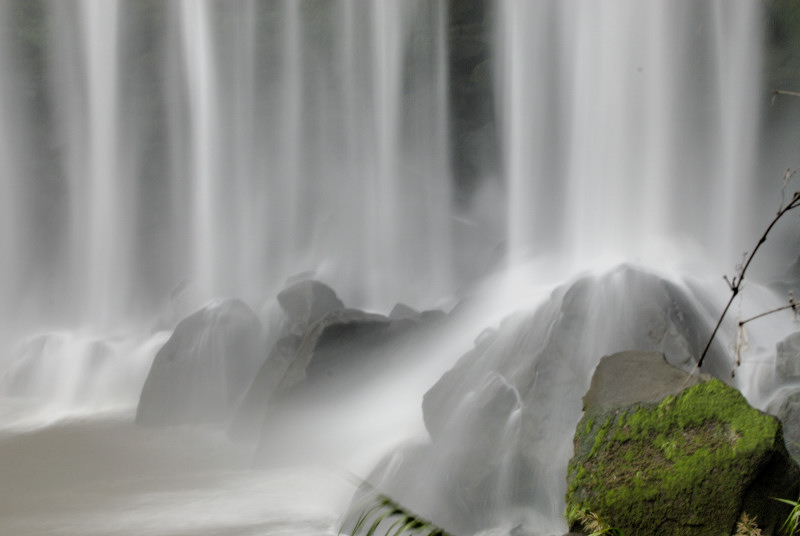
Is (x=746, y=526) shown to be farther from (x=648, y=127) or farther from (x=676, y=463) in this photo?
(x=648, y=127)

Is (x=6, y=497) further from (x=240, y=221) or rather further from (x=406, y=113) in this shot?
(x=406, y=113)

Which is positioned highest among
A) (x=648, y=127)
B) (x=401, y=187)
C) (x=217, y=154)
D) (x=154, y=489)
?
(x=217, y=154)

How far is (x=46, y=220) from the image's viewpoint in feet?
67.7

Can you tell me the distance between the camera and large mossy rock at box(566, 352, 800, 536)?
170 inches

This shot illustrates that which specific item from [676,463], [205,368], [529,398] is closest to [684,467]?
[676,463]

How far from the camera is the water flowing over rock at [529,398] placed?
6.85m

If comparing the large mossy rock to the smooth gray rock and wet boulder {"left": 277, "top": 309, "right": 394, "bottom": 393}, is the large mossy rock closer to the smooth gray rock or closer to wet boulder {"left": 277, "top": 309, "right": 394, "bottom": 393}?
the smooth gray rock

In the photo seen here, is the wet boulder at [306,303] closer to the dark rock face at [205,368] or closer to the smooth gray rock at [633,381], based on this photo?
the dark rock face at [205,368]

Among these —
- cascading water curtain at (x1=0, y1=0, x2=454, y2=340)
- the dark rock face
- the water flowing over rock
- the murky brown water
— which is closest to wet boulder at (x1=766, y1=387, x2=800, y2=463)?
the water flowing over rock

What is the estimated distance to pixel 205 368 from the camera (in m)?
11.7

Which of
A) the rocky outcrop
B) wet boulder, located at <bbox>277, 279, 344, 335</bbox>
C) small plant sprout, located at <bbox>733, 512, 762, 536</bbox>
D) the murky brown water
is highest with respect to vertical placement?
small plant sprout, located at <bbox>733, 512, 762, 536</bbox>

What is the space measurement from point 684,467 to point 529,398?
313 cm

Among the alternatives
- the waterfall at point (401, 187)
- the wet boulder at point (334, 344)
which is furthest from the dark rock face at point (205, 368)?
the wet boulder at point (334, 344)

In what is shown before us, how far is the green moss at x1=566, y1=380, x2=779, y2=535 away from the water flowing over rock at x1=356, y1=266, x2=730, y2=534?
206 centimetres
